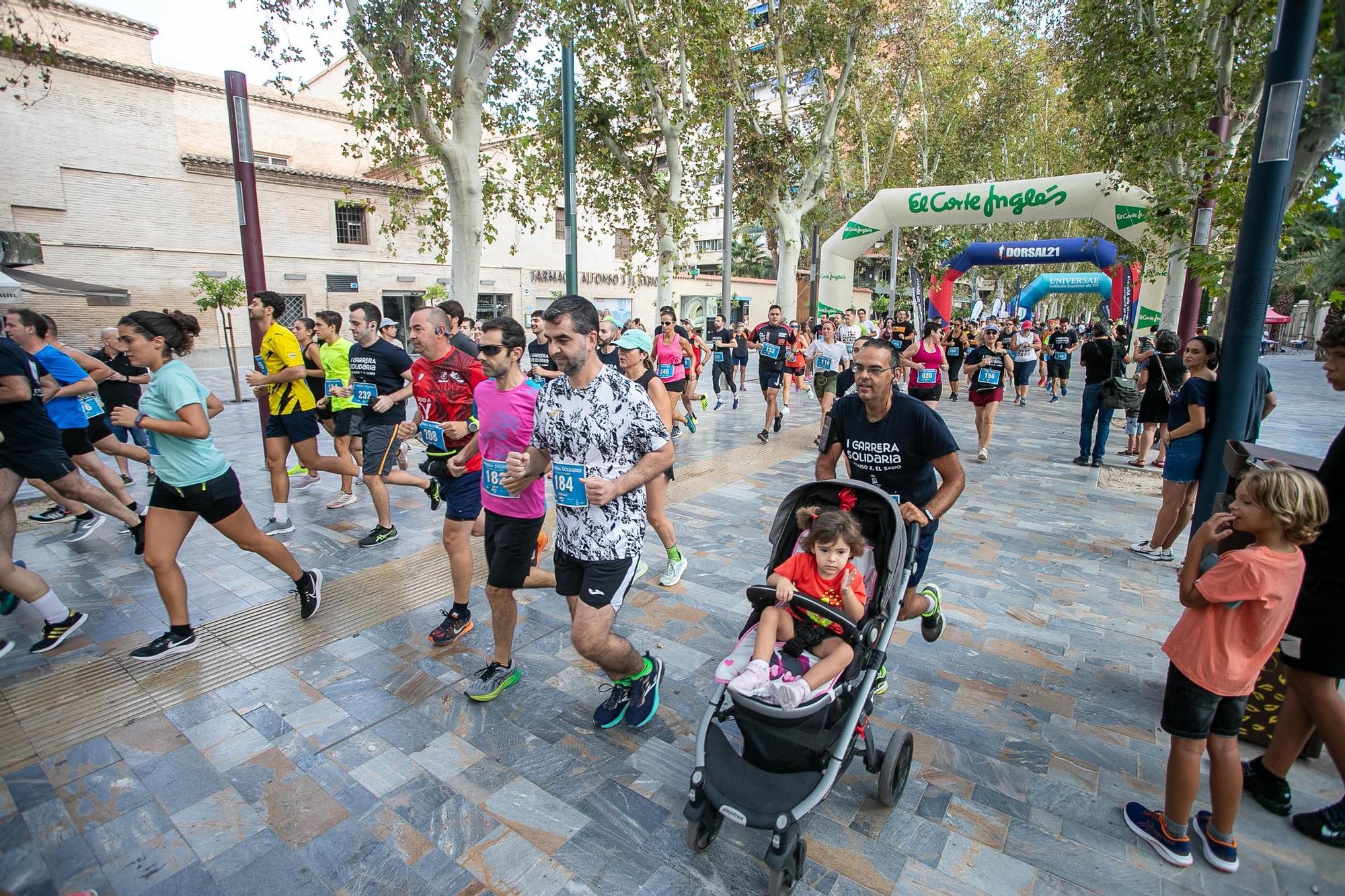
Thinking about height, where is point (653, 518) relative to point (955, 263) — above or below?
below

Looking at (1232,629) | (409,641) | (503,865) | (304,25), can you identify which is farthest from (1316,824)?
(304,25)

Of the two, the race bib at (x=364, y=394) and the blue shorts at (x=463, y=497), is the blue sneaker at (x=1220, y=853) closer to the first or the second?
the blue shorts at (x=463, y=497)

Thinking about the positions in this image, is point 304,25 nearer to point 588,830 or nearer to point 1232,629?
point 588,830

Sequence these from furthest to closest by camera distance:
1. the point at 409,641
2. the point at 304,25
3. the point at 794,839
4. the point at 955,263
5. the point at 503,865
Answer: the point at 955,263 → the point at 304,25 → the point at 409,641 → the point at 503,865 → the point at 794,839

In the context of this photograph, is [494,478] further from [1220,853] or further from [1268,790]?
[1268,790]

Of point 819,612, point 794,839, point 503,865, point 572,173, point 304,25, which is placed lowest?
point 503,865

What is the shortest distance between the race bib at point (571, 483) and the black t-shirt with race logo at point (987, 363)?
8077mm

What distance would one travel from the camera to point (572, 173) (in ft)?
29.3

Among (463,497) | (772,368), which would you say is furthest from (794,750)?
(772,368)

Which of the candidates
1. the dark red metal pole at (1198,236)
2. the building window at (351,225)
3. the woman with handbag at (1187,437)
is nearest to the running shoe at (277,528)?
the woman with handbag at (1187,437)

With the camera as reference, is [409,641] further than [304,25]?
No

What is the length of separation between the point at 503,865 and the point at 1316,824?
11.3 feet

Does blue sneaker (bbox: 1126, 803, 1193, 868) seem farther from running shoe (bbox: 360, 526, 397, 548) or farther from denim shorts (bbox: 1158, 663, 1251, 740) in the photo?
running shoe (bbox: 360, 526, 397, 548)

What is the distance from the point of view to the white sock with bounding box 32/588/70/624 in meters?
4.20
